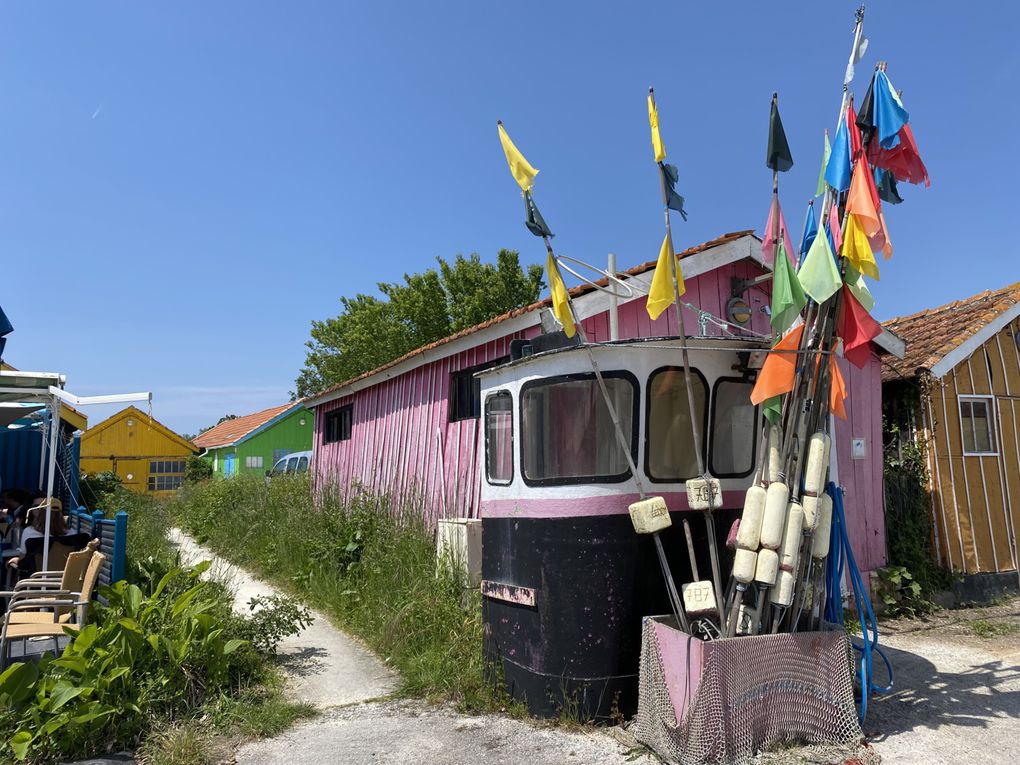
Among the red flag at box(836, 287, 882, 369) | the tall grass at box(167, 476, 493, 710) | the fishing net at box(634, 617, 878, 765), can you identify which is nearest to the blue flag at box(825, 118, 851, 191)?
the red flag at box(836, 287, 882, 369)

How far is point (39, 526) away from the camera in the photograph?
26.3ft

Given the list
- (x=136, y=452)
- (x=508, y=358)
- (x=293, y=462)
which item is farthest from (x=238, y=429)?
(x=508, y=358)

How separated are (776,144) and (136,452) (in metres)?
36.2

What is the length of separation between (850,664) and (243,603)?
23.0ft

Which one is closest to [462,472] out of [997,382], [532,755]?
[532,755]

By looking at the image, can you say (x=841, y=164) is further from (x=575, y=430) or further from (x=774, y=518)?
(x=575, y=430)

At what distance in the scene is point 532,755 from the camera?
178 inches

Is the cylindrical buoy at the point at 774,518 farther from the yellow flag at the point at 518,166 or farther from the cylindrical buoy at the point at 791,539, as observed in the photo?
the yellow flag at the point at 518,166

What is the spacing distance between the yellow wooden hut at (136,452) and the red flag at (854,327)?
34317 mm

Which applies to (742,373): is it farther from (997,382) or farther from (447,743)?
(997,382)

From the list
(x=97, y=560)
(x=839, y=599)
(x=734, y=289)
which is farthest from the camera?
(x=734, y=289)

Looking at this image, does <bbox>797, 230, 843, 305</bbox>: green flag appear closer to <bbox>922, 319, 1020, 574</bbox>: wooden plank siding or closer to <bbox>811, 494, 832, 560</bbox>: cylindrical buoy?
<bbox>811, 494, 832, 560</bbox>: cylindrical buoy

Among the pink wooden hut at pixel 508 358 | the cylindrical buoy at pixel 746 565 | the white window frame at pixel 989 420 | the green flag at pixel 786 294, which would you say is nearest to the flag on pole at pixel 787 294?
the green flag at pixel 786 294

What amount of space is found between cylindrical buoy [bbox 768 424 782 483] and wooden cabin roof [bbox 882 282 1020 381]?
20.0ft
